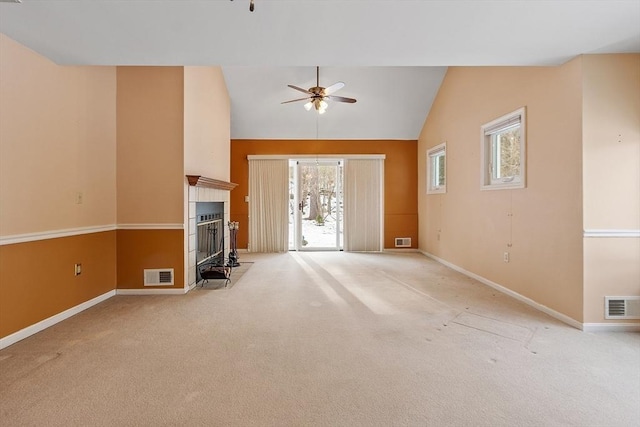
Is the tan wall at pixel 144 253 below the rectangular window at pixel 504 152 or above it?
below

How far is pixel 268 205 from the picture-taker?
7.18 metres

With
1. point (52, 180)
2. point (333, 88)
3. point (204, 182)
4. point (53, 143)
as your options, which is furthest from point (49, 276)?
point (333, 88)

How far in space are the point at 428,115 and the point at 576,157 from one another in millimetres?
3884

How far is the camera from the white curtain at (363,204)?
7.23 meters

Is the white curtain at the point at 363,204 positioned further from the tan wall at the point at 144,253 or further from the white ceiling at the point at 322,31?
the white ceiling at the point at 322,31

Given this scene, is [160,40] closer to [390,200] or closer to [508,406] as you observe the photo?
[508,406]

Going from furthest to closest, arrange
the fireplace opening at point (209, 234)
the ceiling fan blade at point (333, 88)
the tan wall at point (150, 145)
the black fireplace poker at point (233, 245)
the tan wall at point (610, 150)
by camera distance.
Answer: the black fireplace poker at point (233, 245)
the ceiling fan blade at point (333, 88)
the fireplace opening at point (209, 234)
the tan wall at point (150, 145)
the tan wall at point (610, 150)

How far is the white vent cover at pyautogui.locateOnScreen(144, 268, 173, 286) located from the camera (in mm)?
3963

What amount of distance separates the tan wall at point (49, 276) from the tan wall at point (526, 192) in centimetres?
455

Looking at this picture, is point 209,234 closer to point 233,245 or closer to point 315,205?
point 233,245

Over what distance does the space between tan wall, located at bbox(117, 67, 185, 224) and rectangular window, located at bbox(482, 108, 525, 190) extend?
3.76 m

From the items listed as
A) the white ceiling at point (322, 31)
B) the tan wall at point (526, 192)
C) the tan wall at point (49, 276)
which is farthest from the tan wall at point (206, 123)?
the tan wall at point (526, 192)

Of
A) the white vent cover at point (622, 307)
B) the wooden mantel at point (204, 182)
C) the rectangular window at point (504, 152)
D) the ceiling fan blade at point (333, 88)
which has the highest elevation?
the ceiling fan blade at point (333, 88)

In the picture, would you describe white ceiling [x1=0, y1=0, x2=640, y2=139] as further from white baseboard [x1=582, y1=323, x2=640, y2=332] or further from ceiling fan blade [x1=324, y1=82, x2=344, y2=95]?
white baseboard [x1=582, y1=323, x2=640, y2=332]
